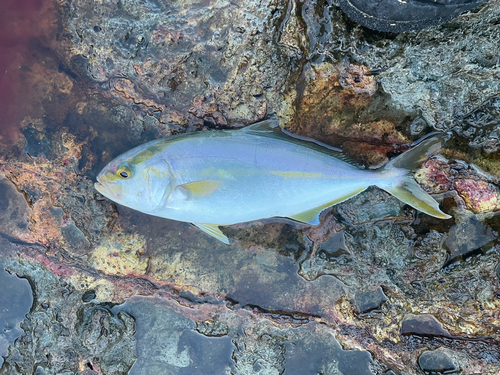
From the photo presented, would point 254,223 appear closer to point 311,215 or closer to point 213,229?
point 213,229

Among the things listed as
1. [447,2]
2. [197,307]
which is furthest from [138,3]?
[197,307]

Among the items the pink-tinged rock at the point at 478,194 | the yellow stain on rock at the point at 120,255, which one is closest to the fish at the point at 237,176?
the pink-tinged rock at the point at 478,194

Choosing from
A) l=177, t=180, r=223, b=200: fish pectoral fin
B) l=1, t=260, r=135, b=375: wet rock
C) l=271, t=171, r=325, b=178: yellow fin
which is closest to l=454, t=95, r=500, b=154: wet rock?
l=271, t=171, r=325, b=178: yellow fin

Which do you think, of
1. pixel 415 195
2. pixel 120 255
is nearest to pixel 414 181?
pixel 415 195

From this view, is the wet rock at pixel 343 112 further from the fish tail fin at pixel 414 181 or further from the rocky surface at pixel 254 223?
the fish tail fin at pixel 414 181

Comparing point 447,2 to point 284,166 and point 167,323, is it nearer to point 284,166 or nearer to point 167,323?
point 284,166

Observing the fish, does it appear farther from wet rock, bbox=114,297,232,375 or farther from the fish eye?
wet rock, bbox=114,297,232,375
